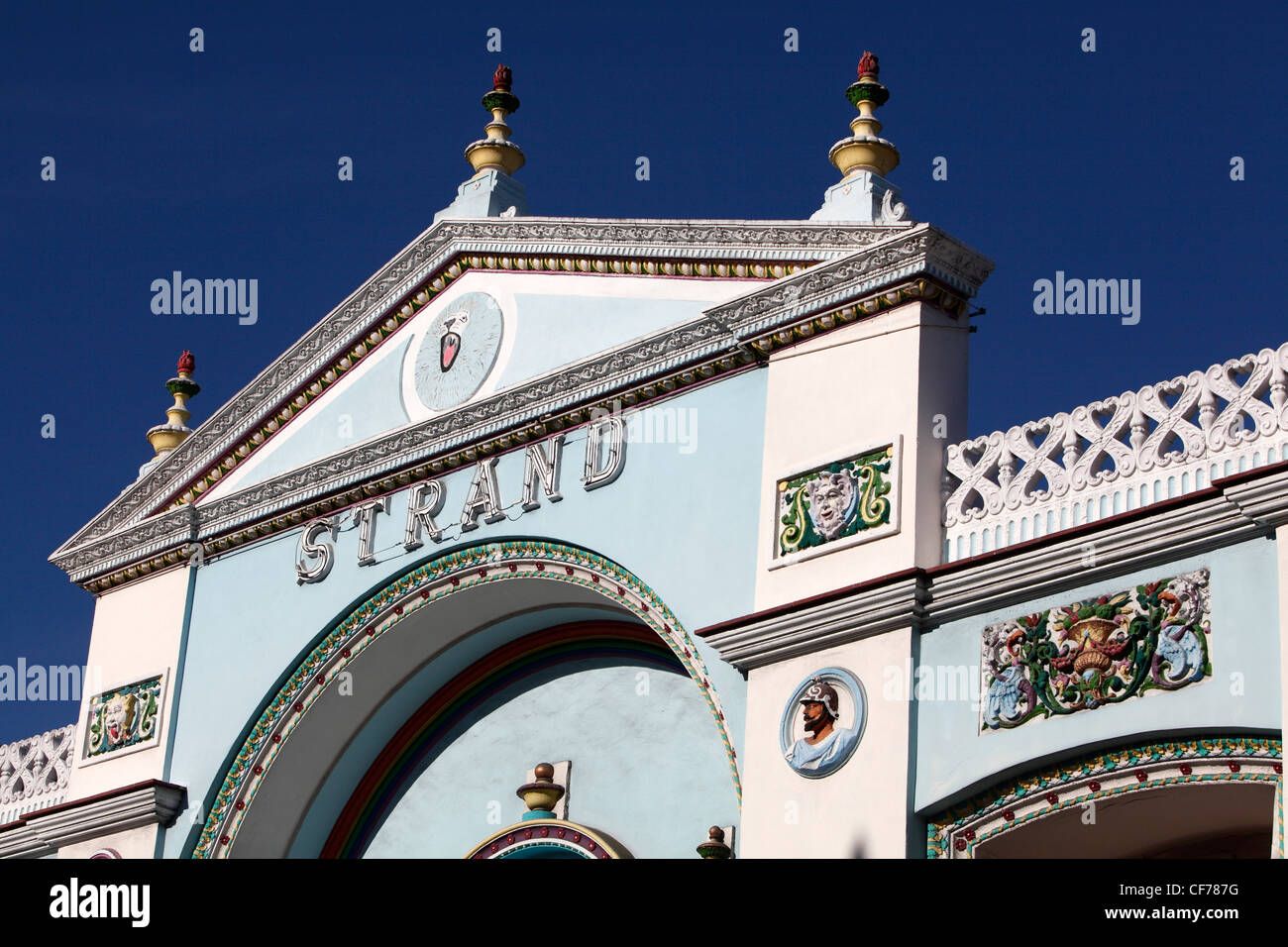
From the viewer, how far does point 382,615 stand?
14258mm

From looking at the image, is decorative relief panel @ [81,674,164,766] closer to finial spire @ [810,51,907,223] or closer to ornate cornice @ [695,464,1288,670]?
ornate cornice @ [695,464,1288,670]

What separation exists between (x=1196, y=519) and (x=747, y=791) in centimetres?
287

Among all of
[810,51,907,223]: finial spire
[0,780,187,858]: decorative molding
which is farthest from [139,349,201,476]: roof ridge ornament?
[810,51,907,223]: finial spire

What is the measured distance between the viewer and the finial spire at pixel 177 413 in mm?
16812

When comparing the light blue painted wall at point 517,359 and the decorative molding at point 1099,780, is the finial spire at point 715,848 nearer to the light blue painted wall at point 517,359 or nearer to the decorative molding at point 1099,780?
the decorative molding at point 1099,780

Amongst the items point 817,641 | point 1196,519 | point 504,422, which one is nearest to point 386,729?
point 504,422

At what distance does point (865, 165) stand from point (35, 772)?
8.03 meters

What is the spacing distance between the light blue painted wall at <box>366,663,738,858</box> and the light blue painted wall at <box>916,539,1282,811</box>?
6.75 feet

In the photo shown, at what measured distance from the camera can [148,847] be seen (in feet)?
48.3

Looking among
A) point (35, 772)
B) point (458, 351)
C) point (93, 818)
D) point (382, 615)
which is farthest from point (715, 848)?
point (35, 772)

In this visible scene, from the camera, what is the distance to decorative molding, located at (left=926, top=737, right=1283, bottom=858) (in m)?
9.53

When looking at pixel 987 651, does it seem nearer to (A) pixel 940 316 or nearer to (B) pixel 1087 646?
(B) pixel 1087 646

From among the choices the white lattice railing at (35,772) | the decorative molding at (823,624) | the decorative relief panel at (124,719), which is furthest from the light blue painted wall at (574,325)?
the white lattice railing at (35,772)
